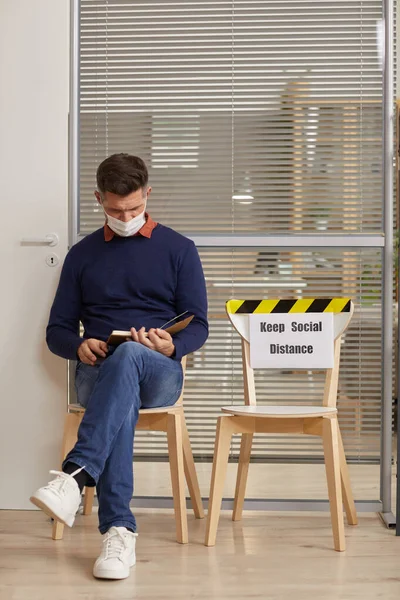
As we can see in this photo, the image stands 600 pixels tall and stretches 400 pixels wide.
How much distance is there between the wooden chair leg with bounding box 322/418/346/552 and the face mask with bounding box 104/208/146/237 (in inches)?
35.0

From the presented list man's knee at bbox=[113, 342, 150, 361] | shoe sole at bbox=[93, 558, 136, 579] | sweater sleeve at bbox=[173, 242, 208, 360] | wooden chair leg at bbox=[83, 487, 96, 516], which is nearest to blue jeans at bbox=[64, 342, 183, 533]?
man's knee at bbox=[113, 342, 150, 361]

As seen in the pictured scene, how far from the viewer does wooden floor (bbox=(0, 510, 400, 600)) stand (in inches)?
79.1

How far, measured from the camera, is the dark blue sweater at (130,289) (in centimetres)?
265

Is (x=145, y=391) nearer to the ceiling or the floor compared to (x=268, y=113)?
nearer to the floor

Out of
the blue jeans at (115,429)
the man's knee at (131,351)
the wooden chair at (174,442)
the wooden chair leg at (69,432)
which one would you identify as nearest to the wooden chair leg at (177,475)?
the wooden chair at (174,442)

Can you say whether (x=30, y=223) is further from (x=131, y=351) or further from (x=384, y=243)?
(x=384, y=243)

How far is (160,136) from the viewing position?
3006 millimetres

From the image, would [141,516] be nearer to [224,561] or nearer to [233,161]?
[224,561]

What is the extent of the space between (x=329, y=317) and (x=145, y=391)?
0.74 meters

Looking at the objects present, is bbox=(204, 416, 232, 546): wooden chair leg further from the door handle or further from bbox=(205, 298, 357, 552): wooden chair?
the door handle

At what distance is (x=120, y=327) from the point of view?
8.63ft

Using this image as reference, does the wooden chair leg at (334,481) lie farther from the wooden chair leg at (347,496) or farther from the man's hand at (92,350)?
the man's hand at (92,350)

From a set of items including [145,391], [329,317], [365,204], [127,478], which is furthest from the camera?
[365,204]

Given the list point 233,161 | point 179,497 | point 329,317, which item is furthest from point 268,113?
point 179,497
